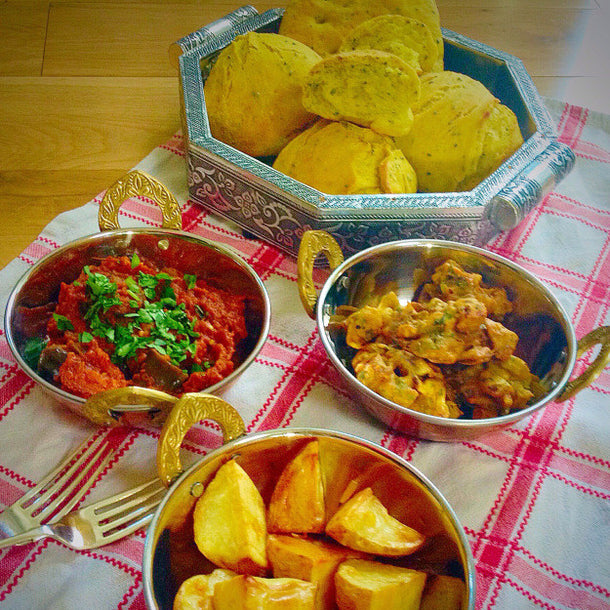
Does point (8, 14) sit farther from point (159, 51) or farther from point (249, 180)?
point (249, 180)

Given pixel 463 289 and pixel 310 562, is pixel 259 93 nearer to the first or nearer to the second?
pixel 463 289

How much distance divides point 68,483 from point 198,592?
26 centimetres

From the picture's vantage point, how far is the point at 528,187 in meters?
1.01

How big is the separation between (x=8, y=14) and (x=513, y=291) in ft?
5.44

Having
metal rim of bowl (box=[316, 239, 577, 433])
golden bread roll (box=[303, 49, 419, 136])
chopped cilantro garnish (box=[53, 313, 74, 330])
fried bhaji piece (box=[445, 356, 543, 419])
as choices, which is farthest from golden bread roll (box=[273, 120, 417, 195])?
chopped cilantro garnish (box=[53, 313, 74, 330])

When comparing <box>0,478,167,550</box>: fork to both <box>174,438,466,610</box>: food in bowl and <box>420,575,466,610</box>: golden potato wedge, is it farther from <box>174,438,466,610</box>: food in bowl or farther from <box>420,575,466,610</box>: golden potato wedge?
<box>420,575,466,610</box>: golden potato wedge

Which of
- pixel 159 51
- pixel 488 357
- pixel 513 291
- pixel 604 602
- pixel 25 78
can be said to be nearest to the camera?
pixel 604 602

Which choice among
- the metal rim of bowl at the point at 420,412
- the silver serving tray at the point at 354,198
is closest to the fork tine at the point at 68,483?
the metal rim of bowl at the point at 420,412

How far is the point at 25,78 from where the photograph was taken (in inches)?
59.4

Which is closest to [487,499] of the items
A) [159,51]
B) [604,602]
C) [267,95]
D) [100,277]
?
[604,602]

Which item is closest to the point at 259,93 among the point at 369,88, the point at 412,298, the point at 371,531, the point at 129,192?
the point at 369,88

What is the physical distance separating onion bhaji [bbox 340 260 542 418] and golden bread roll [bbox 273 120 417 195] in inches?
9.2

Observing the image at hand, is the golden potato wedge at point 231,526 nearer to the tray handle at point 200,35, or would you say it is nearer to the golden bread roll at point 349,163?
the golden bread roll at point 349,163

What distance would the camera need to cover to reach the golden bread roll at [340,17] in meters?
1.23
